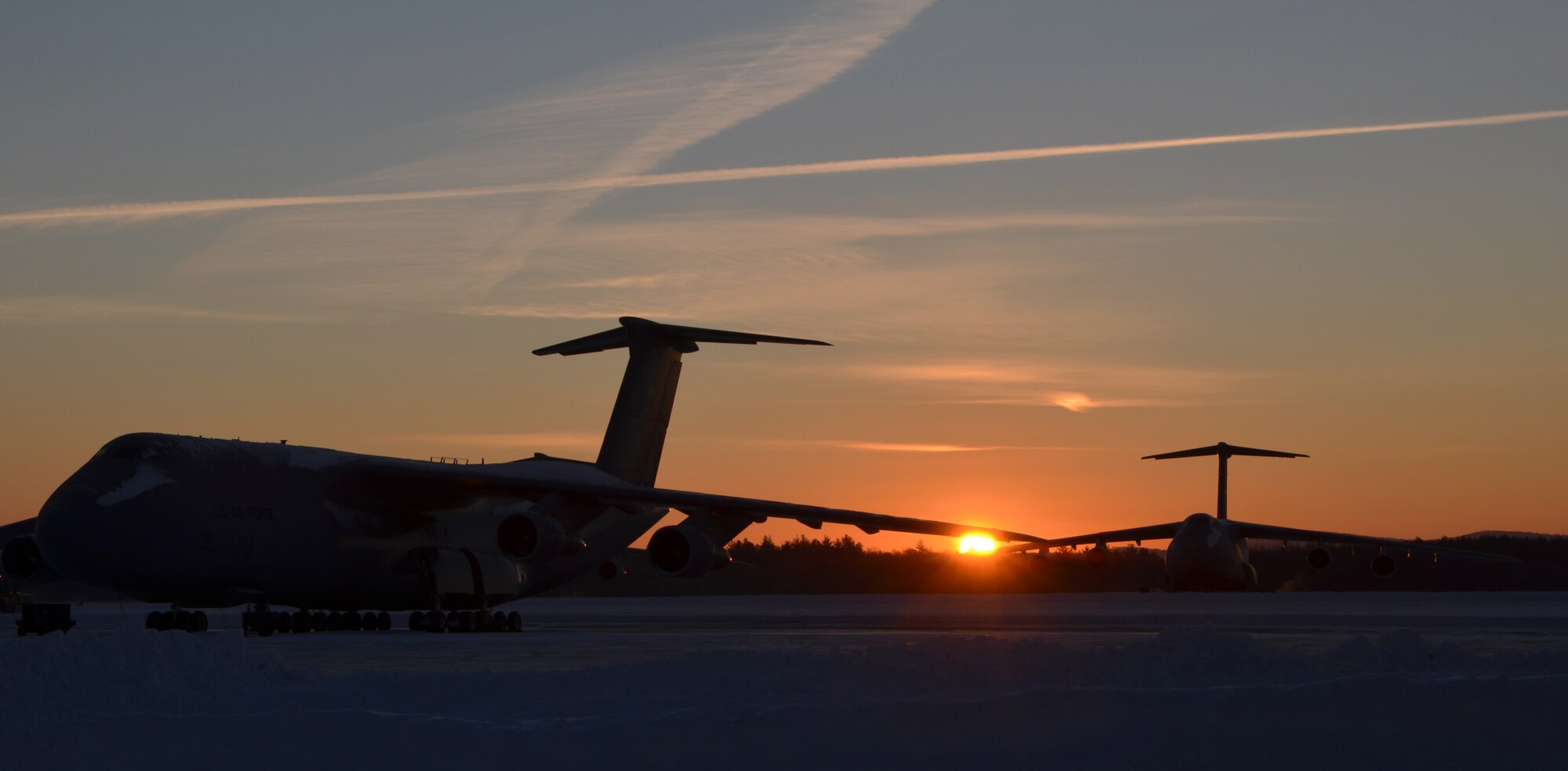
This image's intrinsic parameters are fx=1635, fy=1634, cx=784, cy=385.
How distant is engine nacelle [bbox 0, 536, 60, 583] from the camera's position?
79.5ft

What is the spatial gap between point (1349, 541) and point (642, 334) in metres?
19.6

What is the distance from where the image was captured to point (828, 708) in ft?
27.7

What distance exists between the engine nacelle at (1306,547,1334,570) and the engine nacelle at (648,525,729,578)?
19062 mm

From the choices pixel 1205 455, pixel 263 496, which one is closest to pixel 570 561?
pixel 263 496

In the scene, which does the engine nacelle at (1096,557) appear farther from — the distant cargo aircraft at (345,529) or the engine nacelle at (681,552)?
the engine nacelle at (681,552)

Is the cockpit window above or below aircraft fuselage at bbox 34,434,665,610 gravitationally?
above

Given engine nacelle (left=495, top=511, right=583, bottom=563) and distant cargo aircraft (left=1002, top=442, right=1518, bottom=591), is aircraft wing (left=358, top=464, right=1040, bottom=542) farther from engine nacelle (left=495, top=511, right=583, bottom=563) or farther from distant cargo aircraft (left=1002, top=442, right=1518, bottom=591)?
distant cargo aircraft (left=1002, top=442, right=1518, bottom=591)

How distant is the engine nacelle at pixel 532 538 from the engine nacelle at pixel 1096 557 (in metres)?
15.5

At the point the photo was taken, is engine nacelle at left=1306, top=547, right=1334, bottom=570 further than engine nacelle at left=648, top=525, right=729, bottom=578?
Yes

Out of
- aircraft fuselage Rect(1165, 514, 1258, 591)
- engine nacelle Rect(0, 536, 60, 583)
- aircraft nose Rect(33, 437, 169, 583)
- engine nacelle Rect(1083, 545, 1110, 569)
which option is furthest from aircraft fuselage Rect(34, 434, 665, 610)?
aircraft fuselage Rect(1165, 514, 1258, 591)

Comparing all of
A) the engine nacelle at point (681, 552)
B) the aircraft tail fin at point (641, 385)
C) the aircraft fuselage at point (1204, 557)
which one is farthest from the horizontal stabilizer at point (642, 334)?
the aircraft fuselage at point (1204, 557)

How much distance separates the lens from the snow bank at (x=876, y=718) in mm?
7996

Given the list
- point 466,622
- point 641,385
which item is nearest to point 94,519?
point 466,622

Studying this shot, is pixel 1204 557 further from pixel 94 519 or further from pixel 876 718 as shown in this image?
pixel 876 718
